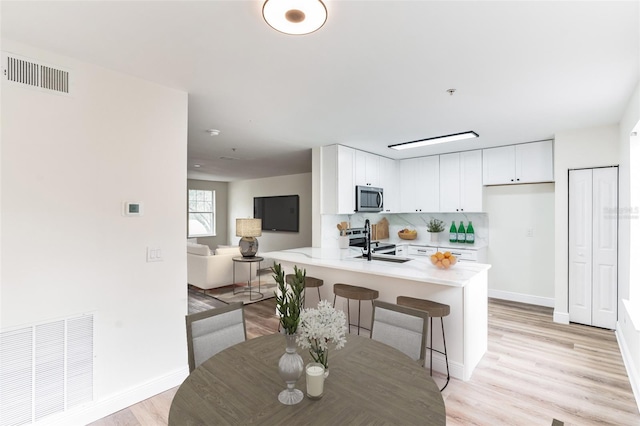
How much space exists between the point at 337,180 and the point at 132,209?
2.83 meters

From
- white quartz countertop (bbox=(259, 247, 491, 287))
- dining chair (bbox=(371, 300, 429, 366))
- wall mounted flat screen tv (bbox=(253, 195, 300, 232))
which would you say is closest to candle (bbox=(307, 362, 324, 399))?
dining chair (bbox=(371, 300, 429, 366))

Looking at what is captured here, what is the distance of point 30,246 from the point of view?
194cm

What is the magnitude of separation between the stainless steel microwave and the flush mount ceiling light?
3.40 metres

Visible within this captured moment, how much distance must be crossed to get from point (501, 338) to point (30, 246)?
4.39 metres

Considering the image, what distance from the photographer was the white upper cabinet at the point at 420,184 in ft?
18.1

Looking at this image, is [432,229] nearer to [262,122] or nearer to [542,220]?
[542,220]

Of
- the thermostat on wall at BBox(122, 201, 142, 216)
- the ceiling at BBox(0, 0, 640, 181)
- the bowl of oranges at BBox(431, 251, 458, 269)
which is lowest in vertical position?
the bowl of oranges at BBox(431, 251, 458, 269)

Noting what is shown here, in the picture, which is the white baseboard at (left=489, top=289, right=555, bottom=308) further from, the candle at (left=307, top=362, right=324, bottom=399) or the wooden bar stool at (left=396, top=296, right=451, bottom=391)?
the candle at (left=307, top=362, right=324, bottom=399)

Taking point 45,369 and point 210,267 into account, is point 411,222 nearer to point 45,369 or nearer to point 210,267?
point 210,267

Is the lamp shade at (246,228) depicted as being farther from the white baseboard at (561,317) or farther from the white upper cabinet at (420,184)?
the white baseboard at (561,317)

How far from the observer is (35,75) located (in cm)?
197

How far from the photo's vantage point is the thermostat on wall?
7.67 ft

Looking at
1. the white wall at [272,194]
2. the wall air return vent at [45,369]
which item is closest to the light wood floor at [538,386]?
the wall air return vent at [45,369]

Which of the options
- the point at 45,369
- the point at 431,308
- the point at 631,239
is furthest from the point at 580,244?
the point at 45,369
